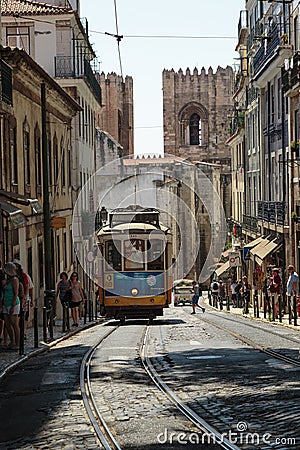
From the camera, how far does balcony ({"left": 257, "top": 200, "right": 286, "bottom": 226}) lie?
1422 inches

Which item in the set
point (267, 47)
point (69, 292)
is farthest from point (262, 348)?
point (267, 47)

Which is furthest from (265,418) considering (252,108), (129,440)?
(252,108)

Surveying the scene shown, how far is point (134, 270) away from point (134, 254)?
56 cm

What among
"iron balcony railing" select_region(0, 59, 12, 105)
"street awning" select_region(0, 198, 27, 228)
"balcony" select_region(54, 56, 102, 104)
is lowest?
"street awning" select_region(0, 198, 27, 228)

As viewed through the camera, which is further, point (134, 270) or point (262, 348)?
point (134, 270)

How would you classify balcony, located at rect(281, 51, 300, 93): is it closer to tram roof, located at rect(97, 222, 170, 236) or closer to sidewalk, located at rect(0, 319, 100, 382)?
tram roof, located at rect(97, 222, 170, 236)

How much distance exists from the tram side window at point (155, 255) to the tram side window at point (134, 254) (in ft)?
0.58

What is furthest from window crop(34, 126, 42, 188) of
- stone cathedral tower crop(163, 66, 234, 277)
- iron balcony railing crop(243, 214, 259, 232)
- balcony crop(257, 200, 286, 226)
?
stone cathedral tower crop(163, 66, 234, 277)

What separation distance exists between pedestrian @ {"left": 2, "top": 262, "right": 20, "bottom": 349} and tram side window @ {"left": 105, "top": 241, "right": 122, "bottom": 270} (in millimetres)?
10015

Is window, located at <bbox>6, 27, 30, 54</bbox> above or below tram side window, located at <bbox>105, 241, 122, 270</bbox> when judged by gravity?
above

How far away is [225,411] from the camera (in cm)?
988

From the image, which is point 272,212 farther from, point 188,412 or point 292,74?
point 188,412

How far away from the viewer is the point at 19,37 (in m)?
38.8

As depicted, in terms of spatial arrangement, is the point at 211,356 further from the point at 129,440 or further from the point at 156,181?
the point at 156,181
